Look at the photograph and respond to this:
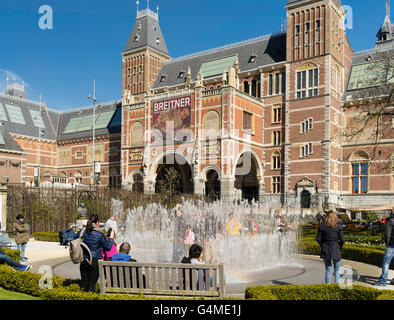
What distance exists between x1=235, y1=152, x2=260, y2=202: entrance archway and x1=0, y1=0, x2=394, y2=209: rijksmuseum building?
103 mm

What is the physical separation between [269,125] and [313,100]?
5304 millimetres

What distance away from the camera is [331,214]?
9453mm

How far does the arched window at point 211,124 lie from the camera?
38594 millimetres

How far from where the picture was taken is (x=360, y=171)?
125 ft

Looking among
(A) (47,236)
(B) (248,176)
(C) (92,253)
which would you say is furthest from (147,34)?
(C) (92,253)

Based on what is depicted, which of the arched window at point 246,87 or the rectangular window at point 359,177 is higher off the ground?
the arched window at point 246,87

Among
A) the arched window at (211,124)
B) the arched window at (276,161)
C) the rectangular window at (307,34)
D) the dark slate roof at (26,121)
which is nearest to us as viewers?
the rectangular window at (307,34)

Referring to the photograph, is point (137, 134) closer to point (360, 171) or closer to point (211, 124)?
point (211, 124)

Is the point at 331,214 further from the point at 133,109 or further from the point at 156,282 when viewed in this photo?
the point at 133,109

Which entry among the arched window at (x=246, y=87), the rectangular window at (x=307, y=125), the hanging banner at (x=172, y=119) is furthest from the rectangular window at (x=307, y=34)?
the hanging banner at (x=172, y=119)

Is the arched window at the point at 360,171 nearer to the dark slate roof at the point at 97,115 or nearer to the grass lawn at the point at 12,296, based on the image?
the dark slate roof at the point at 97,115

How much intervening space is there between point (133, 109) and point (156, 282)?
127 feet

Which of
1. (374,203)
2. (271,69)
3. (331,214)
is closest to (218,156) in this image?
(271,69)

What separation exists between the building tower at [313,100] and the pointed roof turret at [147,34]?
18.0m
